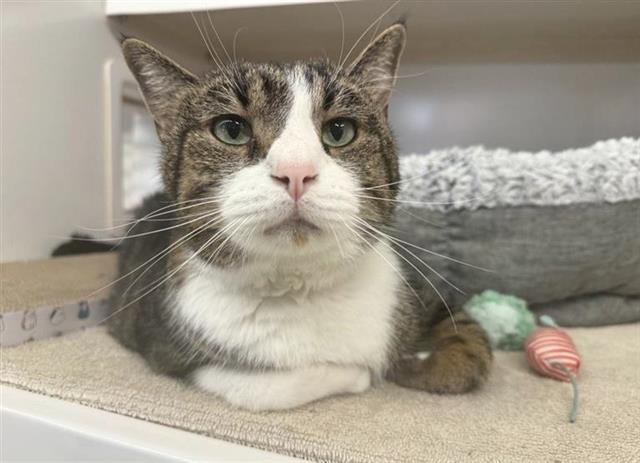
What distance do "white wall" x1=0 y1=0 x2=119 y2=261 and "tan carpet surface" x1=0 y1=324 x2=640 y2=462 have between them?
363 millimetres

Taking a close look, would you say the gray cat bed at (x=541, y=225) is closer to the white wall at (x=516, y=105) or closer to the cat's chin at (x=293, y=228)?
the white wall at (x=516, y=105)

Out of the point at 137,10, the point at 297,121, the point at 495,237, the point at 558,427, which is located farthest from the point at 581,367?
the point at 137,10

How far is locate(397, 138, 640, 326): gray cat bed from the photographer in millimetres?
1241

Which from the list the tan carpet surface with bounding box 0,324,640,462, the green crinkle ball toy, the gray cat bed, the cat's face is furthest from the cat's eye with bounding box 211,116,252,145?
the green crinkle ball toy

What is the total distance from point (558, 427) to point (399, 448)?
27 centimetres

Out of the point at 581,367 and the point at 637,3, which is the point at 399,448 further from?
the point at 637,3

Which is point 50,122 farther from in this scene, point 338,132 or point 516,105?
point 516,105

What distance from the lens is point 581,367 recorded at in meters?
1.02

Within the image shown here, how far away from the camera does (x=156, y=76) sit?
0.90 meters

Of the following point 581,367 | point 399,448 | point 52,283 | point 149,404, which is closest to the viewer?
point 399,448

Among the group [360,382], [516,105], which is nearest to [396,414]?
[360,382]

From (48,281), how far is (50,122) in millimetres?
420

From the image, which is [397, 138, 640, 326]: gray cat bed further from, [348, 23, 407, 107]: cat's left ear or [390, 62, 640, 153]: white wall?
[348, 23, 407, 107]: cat's left ear

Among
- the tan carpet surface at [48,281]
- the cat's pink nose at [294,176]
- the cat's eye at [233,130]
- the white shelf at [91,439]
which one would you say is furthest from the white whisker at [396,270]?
the tan carpet surface at [48,281]
